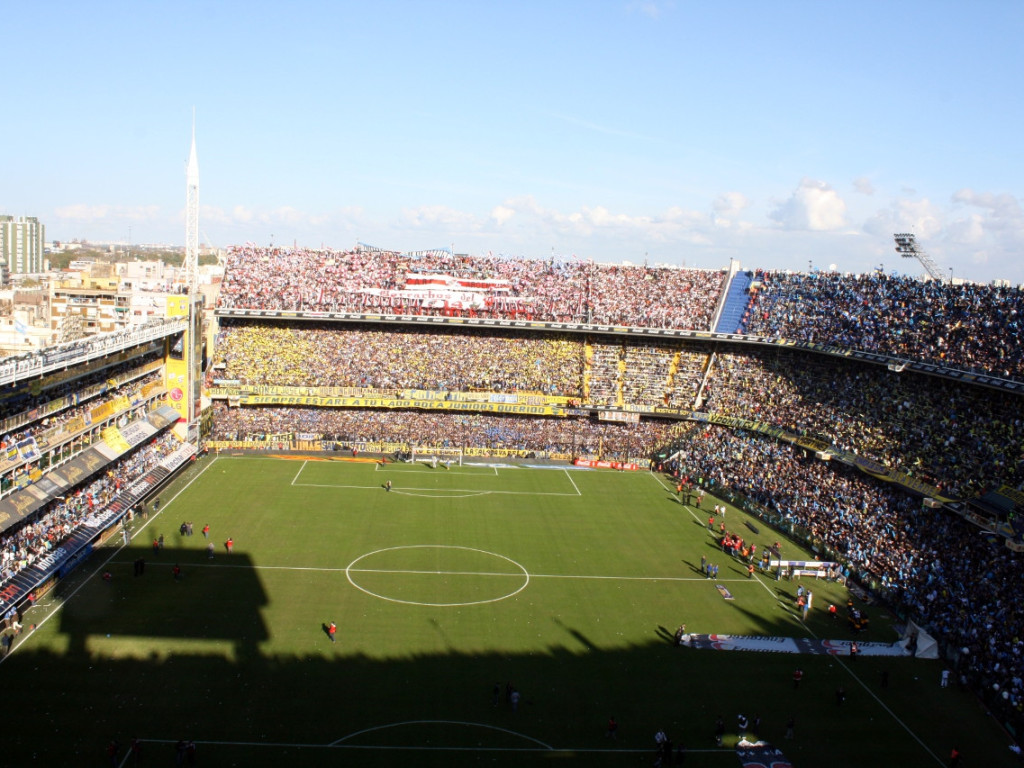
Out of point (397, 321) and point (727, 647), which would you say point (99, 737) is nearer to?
point (727, 647)

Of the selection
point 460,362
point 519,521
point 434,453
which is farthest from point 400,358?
point 519,521

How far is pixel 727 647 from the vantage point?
28.9 m

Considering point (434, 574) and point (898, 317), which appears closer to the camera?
point (434, 574)

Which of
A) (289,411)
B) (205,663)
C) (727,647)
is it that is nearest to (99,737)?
(205,663)

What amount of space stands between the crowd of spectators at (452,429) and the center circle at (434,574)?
60.5 feet

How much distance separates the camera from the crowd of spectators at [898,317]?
40.6m

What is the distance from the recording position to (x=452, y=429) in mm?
55188

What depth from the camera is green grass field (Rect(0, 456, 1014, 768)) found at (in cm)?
2233

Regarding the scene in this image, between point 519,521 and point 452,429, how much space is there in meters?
15.0

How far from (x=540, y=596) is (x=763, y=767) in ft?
38.7

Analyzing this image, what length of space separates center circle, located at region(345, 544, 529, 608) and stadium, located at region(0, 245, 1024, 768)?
8.3 inches

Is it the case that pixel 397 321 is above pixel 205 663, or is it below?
above

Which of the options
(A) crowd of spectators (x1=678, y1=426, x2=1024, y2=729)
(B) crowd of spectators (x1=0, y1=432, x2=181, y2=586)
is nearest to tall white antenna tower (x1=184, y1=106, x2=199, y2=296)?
(B) crowd of spectators (x1=0, y1=432, x2=181, y2=586)

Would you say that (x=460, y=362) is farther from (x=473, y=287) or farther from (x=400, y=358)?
(x=473, y=287)
